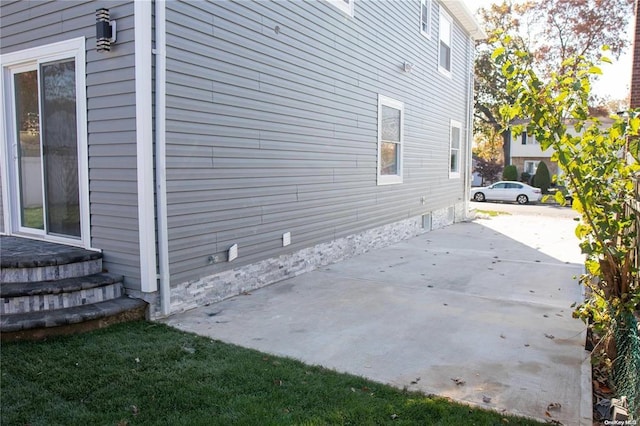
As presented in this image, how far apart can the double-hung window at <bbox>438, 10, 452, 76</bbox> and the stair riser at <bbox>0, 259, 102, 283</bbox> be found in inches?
408

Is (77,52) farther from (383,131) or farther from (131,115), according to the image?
(383,131)

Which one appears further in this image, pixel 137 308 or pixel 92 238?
pixel 92 238

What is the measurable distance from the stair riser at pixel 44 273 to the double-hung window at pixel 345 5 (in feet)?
17.0

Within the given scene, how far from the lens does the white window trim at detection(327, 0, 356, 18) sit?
729 centimetres

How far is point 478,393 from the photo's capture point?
3174 millimetres

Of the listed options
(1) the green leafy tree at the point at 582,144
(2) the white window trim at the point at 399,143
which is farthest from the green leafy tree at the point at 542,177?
(1) the green leafy tree at the point at 582,144

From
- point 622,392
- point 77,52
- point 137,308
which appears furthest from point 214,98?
point 622,392

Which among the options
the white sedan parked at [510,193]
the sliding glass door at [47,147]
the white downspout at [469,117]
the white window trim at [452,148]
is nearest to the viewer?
the sliding glass door at [47,147]

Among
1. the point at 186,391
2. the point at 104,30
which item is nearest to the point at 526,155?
the point at 104,30

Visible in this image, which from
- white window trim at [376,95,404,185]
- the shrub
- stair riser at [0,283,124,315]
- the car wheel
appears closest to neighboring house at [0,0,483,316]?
stair riser at [0,283,124,315]

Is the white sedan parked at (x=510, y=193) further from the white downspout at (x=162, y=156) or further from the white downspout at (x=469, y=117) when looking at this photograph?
the white downspout at (x=162, y=156)

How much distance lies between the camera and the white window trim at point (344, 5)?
7.29 m

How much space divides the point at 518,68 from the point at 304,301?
3276mm

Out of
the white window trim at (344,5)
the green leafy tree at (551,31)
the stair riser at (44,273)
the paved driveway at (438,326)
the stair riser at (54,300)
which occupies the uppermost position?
the green leafy tree at (551,31)
